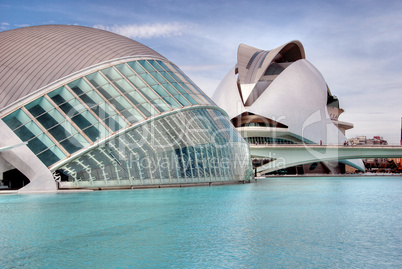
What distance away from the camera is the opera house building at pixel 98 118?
21.9m

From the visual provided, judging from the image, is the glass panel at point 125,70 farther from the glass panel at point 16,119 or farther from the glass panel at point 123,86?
the glass panel at point 16,119

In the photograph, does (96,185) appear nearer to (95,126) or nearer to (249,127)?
(95,126)

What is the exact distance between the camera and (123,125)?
931 inches

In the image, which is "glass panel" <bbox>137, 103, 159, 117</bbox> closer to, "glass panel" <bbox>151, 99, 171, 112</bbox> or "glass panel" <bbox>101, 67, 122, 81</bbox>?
"glass panel" <bbox>151, 99, 171, 112</bbox>

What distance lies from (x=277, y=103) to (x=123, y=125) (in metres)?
54.6

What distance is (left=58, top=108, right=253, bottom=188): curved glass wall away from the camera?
22.8 meters

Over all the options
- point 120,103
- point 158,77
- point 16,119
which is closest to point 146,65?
point 158,77

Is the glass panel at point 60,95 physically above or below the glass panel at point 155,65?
below

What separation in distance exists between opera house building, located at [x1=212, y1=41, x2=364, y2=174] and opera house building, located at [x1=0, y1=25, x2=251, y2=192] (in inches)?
1773

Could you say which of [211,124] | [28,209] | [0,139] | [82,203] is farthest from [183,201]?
[211,124]

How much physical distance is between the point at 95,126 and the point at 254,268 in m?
17.2

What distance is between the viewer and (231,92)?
78.7 meters

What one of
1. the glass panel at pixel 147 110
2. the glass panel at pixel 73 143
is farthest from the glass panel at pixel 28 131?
the glass panel at pixel 147 110

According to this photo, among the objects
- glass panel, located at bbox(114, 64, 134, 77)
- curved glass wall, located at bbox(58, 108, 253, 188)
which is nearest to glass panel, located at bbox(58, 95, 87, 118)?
curved glass wall, located at bbox(58, 108, 253, 188)
